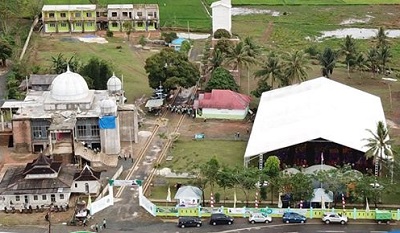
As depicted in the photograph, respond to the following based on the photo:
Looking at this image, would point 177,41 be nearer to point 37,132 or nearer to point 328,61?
point 328,61

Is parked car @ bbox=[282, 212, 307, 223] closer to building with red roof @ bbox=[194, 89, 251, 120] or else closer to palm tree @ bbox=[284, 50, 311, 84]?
A: building with red roof @ bbox=[194, 89, 251, 120]

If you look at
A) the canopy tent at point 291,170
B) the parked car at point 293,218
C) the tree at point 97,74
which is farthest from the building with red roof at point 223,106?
the parked car at point 293,218

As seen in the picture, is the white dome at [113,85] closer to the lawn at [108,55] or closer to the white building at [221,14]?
the lawn at [108,55]

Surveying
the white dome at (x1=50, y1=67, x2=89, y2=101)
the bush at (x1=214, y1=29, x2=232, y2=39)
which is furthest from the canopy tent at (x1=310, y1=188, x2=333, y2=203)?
the bush at (x1=214, y1=29, x2=232, y2=39)

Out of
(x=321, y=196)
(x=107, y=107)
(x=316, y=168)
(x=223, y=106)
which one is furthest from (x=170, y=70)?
(x=321, y=196)

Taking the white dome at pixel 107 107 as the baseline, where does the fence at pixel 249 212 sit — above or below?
below

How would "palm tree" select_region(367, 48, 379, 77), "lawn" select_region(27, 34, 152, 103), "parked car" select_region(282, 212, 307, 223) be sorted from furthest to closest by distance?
"lawn" select_region(27, 34, 152, 103) < "palm tree" select_region(367, 48, 379, 77) < "parked car" select_region(282, 212, 307, 223)

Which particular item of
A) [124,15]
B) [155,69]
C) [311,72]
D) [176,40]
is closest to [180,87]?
[155,69]
